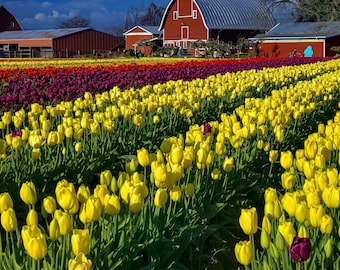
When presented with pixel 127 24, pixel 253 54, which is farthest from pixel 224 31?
pixel 127 24

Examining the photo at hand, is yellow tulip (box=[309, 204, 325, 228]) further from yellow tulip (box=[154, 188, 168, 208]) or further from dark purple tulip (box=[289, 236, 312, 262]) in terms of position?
yellow tulip (box=[154, 188, 168, 208])

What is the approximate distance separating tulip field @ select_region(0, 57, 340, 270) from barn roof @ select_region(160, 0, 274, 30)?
48.4 m

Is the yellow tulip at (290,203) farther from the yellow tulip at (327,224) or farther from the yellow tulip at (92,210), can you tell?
the yellow tulip at (92,210)

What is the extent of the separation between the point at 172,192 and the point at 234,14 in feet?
186

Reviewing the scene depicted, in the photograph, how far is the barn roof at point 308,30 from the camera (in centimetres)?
4838

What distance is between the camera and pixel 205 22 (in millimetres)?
52781

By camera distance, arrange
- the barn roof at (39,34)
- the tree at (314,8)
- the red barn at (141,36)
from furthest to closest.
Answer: the red barn at (141,36), the barn roof at (39,34), the tree at (314,8)

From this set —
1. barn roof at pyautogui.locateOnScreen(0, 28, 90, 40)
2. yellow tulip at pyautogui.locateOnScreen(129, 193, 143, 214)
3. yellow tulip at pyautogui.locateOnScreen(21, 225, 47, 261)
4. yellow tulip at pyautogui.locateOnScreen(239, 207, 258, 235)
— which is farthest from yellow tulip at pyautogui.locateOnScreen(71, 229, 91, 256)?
barn roof at pyautogui.locateOnScreen(0, 28, 90, 40)

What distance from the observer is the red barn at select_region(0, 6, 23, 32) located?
213ft

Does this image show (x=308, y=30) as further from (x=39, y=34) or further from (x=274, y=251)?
(x=274, y=251)

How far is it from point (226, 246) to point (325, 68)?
492 inches

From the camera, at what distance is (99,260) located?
2.07 m

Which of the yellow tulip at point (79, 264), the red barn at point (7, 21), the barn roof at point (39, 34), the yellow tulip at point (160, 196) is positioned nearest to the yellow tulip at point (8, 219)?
the yellow tulip at point (79, 264)

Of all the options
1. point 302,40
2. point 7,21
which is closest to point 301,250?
point 302,40
